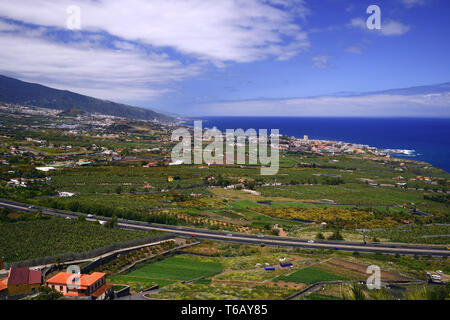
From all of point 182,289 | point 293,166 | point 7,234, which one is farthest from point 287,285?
point 293,166

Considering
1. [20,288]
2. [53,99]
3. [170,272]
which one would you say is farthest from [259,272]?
[53,99]

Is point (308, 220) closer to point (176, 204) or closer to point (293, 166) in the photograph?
point (176, 204)

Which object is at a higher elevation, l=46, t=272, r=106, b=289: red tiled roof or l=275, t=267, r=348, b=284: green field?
l=46, t=272, r=106, b=289: red tiled roof

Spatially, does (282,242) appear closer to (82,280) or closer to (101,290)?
(101,290)

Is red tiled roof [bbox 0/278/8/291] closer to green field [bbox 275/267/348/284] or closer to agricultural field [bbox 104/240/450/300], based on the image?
agricultural field [bbox 104/240/450/300]

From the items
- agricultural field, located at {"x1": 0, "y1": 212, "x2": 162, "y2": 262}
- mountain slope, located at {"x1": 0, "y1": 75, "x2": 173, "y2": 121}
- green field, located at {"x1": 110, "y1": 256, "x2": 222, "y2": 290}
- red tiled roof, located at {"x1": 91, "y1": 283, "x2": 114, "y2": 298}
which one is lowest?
green field, located at {"x1": 110, "y1": 256, "x2": 222, "y2": 290}

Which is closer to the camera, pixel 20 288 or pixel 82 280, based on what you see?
pixel 82 280

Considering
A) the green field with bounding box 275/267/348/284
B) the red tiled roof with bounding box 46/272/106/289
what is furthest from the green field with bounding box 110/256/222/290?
the green field with bounding box 275/267/348/284
